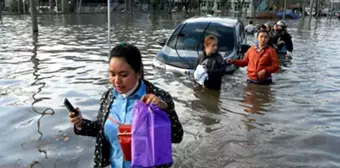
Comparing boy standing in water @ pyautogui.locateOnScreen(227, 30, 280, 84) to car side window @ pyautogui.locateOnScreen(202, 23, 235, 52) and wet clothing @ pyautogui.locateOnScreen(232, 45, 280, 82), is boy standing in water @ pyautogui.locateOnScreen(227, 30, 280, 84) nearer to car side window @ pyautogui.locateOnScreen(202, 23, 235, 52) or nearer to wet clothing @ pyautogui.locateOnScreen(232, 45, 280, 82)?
wet clothing @ pyautogui.locateOnScreen(232, 45, 280, 82)

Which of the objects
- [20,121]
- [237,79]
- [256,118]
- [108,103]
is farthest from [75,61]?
[108,103]

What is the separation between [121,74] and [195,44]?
749 centimetres

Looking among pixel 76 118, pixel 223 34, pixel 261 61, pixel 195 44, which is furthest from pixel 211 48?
pixel 76 118

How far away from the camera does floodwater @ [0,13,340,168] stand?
4.97m

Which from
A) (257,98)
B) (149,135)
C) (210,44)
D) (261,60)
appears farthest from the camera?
(257,98)

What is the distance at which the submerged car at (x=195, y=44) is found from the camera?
9.45m

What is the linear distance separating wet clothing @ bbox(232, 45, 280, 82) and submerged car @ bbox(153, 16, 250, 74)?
1413 mm

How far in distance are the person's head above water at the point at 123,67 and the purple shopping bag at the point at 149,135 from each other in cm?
19

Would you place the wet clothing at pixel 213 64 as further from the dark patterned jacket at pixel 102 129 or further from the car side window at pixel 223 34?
the dark patterned jacket at pixel 102 129

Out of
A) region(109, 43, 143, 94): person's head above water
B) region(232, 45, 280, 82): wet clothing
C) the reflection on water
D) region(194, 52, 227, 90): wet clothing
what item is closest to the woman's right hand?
region(109, 43, 143, 94): person's head above water

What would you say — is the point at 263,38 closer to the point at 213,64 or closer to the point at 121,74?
the point at 213,64

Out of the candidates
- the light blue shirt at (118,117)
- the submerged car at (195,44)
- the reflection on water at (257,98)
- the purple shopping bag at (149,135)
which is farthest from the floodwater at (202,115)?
the purple shopping bag at (149,135)

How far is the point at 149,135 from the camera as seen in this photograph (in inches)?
99.2

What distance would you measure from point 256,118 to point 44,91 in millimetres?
4285
